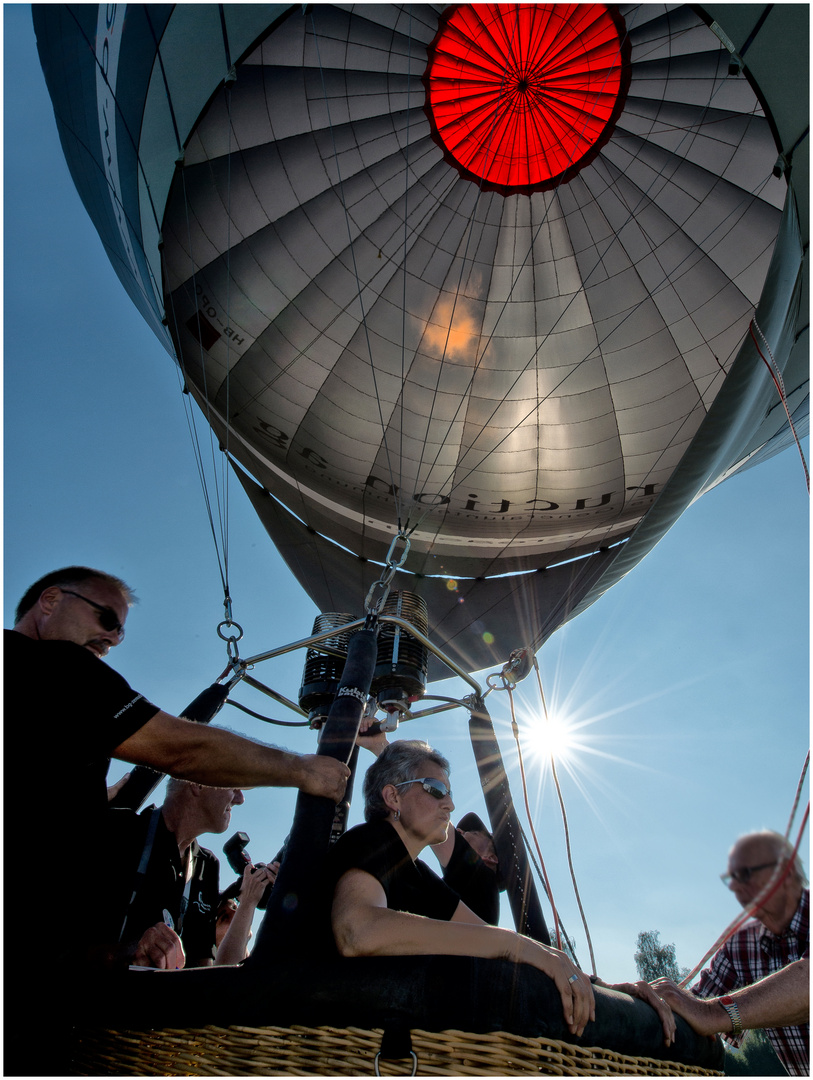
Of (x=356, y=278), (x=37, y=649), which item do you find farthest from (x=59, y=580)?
(x=356, y=278)

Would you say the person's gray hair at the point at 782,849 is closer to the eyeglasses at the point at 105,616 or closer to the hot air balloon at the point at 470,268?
the eyeglasses at the point at 105,616

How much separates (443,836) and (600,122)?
20.3 ft

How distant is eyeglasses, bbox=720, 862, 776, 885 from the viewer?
1.07 meters

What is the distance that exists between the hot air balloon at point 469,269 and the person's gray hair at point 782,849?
3.56m

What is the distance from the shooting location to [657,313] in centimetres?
576

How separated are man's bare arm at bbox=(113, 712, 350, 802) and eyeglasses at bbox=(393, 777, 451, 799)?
0.88 feet

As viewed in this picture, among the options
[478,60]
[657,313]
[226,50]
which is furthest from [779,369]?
[478,60]

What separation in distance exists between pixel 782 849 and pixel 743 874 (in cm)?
9

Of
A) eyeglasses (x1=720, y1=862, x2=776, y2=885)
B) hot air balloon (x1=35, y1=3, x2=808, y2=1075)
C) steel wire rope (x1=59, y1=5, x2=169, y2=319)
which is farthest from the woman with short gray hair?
steel wire rope (x1=59, y1=5, x2=169, y2=319)

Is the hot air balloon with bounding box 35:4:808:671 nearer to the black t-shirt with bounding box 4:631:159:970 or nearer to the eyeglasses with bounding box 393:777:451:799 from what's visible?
the eyeglasses with bounding box 393:777:451:799

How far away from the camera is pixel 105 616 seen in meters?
1.56

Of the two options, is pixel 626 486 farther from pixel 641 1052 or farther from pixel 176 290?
pixel 641 1052

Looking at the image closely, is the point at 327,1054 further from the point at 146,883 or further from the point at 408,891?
the point at 146,883

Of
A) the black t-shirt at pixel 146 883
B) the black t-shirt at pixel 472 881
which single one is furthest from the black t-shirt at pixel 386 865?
the black t-shirt at pixel 472 881
